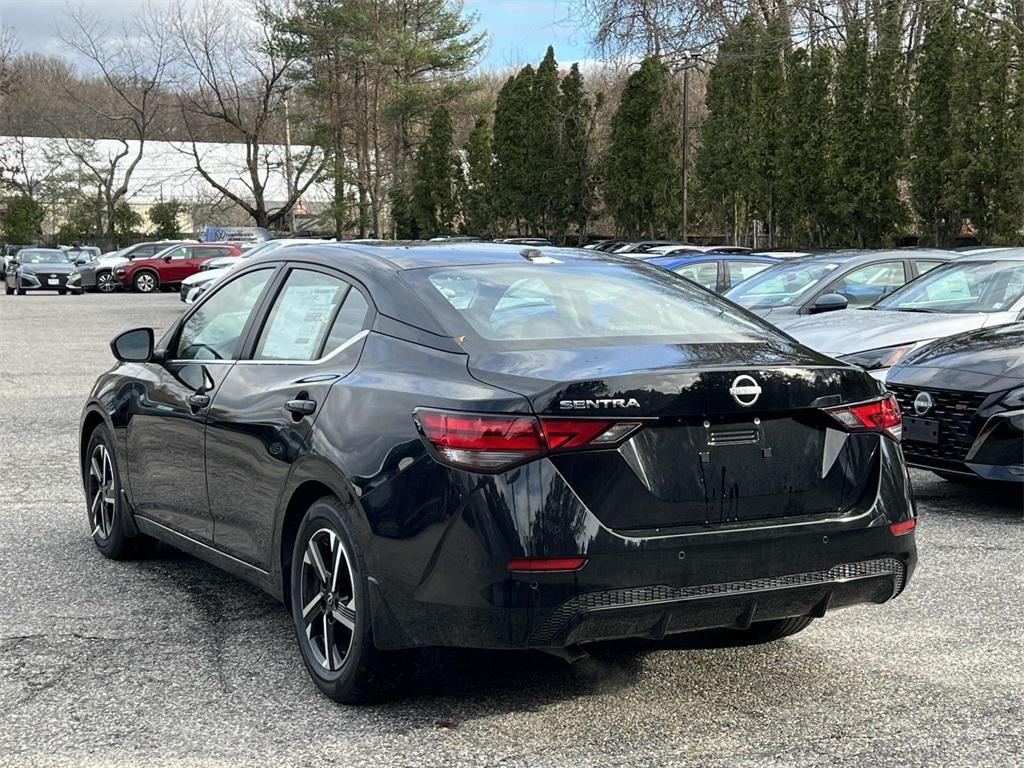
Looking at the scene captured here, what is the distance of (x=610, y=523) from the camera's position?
3686 mm

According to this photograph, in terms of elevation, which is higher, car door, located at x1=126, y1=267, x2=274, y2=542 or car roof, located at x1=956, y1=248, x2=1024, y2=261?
car roof, located at x1=956, y1=248, x2=1024, y2=261

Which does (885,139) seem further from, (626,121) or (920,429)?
(920,429)

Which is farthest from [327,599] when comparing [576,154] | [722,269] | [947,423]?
[576,154]

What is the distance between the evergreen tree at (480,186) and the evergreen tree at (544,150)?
2.92 m

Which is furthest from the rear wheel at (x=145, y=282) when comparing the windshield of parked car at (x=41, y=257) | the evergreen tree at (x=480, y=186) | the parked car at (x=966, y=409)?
the parked car at (x=966, y=409)

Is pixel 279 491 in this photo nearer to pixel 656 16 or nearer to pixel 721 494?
pixel 721 494

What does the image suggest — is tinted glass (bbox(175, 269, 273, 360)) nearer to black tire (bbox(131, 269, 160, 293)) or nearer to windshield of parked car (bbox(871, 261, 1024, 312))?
windshield of parked car (bbox(871, 261, 1024, 312))

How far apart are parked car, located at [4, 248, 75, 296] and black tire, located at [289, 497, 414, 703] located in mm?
39028

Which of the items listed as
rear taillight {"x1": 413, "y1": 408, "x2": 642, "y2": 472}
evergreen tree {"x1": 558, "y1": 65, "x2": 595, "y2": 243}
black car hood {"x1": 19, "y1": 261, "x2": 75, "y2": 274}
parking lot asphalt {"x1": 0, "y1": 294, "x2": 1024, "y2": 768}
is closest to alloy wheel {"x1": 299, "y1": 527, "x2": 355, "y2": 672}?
→ parking lot asphalt {"x1": 0, "y1": 294, "x2": 1024, "y2": 768}

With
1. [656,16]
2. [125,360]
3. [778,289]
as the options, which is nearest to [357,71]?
[656,16]

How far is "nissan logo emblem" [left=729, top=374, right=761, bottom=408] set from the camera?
12.5 ft

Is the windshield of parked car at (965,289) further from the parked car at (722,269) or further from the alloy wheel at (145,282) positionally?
the alloy wheel at (145,282)

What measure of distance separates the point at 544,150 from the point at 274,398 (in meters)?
44.4

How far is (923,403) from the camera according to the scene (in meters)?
7.32
